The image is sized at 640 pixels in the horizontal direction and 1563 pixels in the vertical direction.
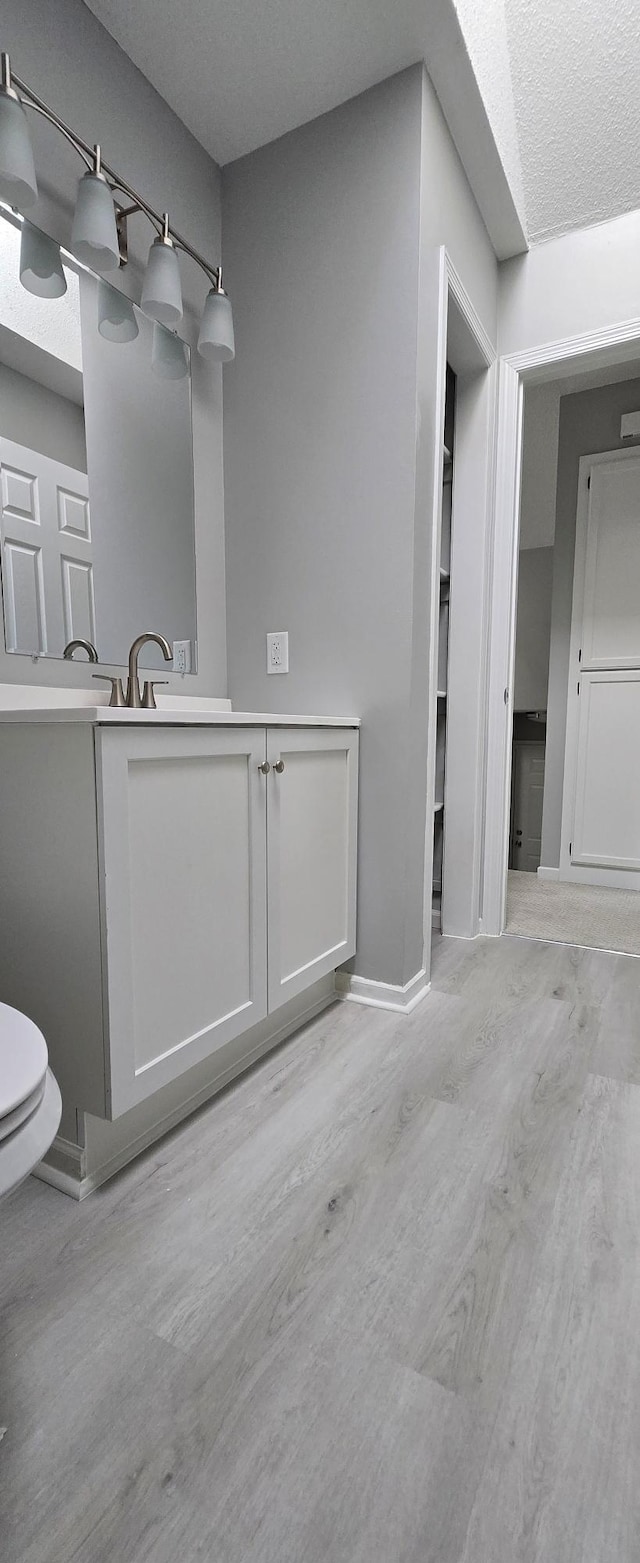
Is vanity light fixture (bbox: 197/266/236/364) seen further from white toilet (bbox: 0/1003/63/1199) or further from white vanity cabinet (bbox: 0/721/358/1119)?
white toilet (bbox: 0/1003/63/1199)

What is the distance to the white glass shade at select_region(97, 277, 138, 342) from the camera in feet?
4.64

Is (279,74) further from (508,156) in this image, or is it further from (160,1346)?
(160,1346)

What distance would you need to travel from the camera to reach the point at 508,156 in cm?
181

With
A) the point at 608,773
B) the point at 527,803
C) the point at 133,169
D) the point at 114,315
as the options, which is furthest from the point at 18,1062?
the point at 527,803

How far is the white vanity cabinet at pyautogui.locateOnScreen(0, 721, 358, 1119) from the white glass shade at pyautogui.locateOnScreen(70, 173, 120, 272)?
3.22ft

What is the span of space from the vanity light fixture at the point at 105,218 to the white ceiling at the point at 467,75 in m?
0.31

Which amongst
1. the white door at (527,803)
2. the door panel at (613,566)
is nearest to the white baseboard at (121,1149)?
the door panel at (613,566)

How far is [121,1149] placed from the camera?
1.11 metres

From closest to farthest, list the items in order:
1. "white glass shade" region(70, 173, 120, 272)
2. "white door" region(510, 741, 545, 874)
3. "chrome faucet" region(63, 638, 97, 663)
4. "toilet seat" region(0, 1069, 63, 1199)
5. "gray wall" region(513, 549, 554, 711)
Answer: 1. "toilet seat" region(0, 1069, 63, 1199)
2. "white glass shade" region(70, 173, 120, 272)
3. "chrome faucet" region(63, 638, 97, 663)
4. "white door" region(510, 741, 545, 874)
5. "gray wall" region(513, 549, 554, 711)

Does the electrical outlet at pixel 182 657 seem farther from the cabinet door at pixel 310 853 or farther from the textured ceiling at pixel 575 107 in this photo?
the textured ceiling at pixel 575 107

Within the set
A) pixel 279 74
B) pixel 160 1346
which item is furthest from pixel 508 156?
pixel 160 1346

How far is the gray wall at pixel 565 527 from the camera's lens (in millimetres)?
2969

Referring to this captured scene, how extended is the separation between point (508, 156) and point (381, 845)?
1949 millimetres

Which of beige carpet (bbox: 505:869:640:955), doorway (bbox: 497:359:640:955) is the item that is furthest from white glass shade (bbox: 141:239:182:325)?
beige carpet (bbox: 505:869:640:955)
